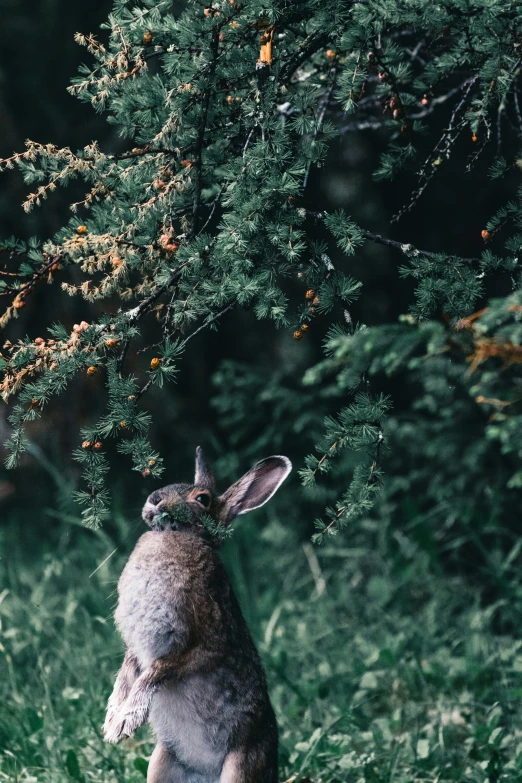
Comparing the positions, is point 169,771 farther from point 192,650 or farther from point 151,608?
point 151,608

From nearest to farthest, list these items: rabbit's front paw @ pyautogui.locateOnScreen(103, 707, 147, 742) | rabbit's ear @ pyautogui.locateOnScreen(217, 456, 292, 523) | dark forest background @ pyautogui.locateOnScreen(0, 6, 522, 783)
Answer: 1. rabbit's front paw @ pyautogui.locateOnScreen(103, 707, 147, 742)
2. rabbit's ear @ pyautogui.locateOnScreen(217, 456, 292, 523)
3. dark forest background @ pyautogui.locateOnScreen(0, 6, 522, 783)

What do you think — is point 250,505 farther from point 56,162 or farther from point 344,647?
point 344,647

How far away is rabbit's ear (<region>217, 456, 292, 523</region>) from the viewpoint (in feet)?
10.4

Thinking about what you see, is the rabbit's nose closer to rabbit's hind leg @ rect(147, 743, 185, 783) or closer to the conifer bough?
the conifer bough

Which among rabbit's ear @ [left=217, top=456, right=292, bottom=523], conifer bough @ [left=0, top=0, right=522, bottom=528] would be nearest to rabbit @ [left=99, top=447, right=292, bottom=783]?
rabbit's ear @ [left=217, top=456, right=292, bottom=523]

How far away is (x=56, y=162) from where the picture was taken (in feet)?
9.17

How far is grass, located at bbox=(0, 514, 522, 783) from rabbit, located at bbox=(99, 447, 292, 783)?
447mm

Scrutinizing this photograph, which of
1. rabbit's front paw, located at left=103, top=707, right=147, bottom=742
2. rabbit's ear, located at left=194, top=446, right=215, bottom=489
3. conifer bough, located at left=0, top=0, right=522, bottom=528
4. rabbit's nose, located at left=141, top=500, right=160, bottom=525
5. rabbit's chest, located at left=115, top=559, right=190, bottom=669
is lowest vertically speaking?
rabbit's front paw, located at left=103, top=707, right=147, bottom=742

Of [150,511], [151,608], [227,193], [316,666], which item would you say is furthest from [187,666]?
[316,666]

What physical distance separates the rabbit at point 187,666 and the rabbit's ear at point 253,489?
15cm

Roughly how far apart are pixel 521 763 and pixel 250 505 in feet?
4.76

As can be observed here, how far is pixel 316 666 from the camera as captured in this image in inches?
183

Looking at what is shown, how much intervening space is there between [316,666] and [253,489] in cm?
182

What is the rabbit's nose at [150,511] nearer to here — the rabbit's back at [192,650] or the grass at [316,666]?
the rabbit's back at [192,650]
